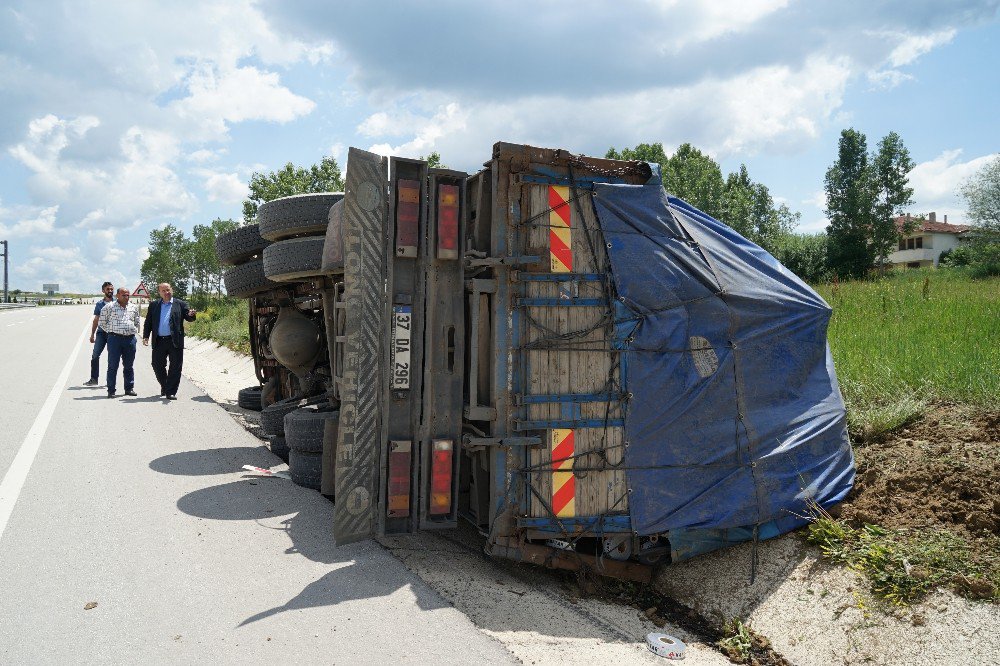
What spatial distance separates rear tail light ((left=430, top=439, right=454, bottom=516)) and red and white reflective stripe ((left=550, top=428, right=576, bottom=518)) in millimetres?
781

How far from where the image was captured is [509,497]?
4.51m

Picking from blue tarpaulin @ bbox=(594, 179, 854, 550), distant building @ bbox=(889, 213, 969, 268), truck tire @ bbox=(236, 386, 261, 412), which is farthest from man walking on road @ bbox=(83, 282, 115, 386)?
distant building @ bbox=(889, 213, 969, 268)

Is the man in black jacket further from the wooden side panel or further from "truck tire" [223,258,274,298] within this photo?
the wooden side panel

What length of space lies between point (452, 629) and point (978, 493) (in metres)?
3.94

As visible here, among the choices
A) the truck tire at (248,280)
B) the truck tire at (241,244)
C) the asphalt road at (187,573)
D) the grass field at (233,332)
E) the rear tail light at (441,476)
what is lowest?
the asphalt road at (187,573)

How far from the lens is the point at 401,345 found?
4.79 metres

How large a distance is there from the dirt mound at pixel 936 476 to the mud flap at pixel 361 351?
3.69m

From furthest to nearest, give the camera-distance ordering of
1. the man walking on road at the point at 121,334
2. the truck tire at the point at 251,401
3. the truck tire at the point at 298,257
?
the man walking on road at the point at 121,334, the truck tire at the point at 251,401, the truck tire at the point at 298,257

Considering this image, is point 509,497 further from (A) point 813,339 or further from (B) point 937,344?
(B) point 937,344

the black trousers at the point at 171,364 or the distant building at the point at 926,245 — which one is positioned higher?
the distant building at the point at 926,245

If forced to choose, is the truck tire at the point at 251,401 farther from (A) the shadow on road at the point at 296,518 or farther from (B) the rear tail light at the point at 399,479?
(B) the rear tail light at the point at 399,479

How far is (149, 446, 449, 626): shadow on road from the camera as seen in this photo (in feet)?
13.0

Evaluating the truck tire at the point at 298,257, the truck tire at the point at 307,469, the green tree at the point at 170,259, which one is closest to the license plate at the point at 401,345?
the truck tire at the point at 307,469

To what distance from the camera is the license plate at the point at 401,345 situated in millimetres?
4766
